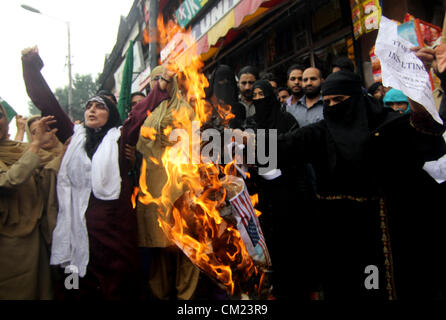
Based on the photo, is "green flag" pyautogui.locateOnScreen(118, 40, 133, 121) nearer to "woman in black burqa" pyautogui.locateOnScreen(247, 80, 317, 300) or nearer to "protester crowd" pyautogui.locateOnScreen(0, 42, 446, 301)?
"protester crowd" pyautogui.locateOnScreen(0, 42, 446, 301)

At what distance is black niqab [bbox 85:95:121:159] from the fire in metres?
0.47

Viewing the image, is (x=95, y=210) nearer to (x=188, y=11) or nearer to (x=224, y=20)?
(x=224, y=20)

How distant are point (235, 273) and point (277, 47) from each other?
6.36 m

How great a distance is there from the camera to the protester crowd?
2.36 metres

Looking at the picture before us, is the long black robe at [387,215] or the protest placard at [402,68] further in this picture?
the long black robe at [387,215]

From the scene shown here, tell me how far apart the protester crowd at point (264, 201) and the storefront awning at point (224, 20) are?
2.75m

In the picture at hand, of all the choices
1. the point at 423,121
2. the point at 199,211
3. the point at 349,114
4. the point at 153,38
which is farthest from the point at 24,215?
the point at 153,38

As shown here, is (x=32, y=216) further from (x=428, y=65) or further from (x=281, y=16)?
(x=281, y=16)

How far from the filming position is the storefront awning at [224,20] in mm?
5223

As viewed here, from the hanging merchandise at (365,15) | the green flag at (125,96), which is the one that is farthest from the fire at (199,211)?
the hanging merchandise at (365,15)

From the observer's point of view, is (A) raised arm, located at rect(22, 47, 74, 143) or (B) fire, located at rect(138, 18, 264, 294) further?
(A) raised arm, located at rect(22, 47, 74, 143)

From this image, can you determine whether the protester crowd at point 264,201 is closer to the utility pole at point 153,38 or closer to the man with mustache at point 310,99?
the man with mustache at point 310,99

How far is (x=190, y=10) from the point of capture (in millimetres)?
8016

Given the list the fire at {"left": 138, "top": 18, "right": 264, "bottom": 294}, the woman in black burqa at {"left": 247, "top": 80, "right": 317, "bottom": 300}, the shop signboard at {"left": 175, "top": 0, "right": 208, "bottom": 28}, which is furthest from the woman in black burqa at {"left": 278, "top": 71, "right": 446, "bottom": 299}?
the shop signboard at {"left": 175, "top": 0, "right": 208, "bottom": 28}
